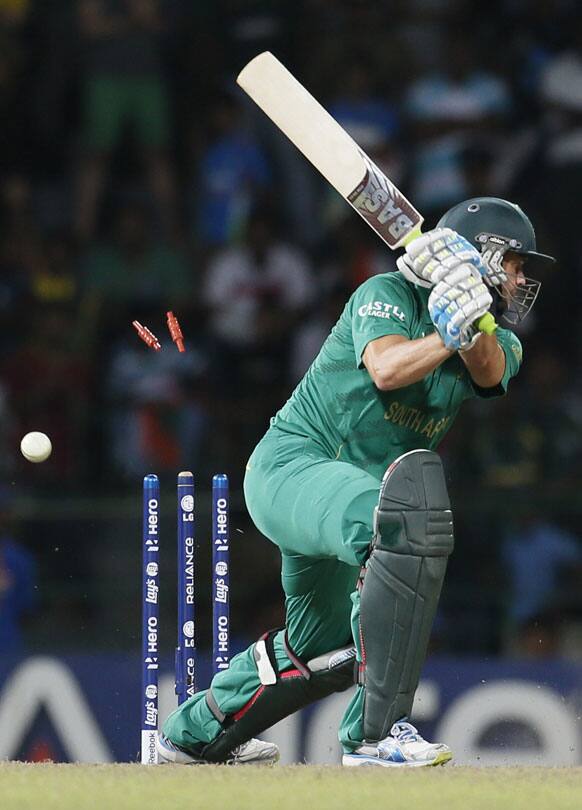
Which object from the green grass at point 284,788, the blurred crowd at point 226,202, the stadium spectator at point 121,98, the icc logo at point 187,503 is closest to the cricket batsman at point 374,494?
the green grass at point 284,788

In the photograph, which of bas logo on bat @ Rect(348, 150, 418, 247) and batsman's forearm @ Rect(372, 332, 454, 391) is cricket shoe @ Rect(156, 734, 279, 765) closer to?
batsman's forearm @ Rect(372, 332, 454, 391)

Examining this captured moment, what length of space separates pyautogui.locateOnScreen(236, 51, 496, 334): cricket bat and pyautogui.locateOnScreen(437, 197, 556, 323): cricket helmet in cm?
13

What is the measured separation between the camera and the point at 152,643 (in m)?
4.64

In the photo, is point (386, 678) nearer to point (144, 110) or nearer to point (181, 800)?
point (181, 800)

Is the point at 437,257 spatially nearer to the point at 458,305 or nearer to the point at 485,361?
the point at 458,305

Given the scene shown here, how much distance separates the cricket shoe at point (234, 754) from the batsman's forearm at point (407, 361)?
117 cm

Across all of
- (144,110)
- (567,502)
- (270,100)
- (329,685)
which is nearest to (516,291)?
(270,100)

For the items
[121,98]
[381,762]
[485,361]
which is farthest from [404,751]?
[121,98]

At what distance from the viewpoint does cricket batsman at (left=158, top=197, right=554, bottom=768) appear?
150 inches

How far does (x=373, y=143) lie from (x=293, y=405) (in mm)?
4219

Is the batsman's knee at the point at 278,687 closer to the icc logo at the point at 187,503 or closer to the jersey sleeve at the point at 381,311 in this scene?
the icc logo at the point at 187,503

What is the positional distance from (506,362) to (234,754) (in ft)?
4.20

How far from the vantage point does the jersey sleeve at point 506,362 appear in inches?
166

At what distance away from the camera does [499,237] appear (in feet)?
13.7
